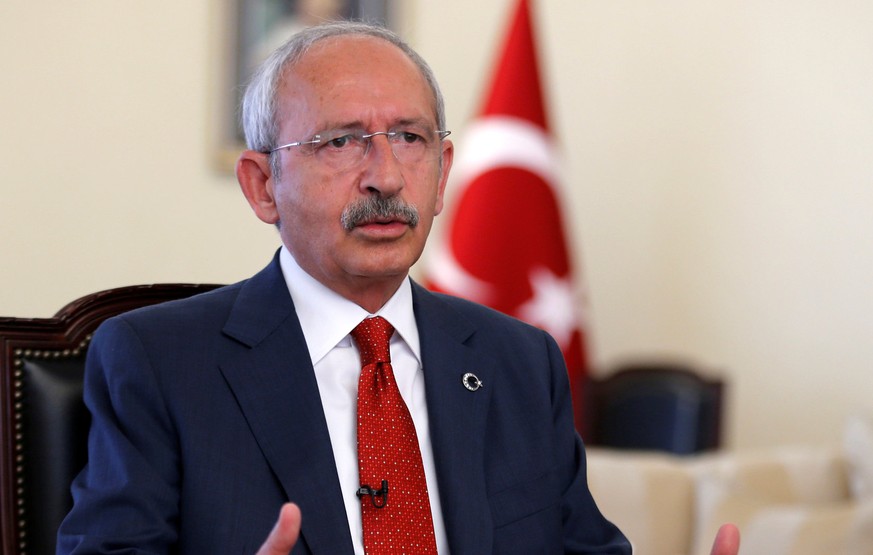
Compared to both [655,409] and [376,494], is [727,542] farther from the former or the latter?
[655,409]

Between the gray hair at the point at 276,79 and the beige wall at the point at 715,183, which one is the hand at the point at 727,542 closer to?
the gray hair at the point at 276,79

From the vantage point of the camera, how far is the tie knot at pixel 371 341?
175cm

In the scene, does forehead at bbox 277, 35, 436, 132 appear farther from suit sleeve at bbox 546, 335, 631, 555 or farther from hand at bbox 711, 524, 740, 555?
hand at bbox 711, 524, 740, 555

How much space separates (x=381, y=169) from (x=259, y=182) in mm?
254

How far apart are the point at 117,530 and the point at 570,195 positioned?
367cm

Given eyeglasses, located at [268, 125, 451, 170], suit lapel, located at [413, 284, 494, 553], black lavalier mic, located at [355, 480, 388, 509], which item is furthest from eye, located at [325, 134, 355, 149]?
black lavalier mic, located at [355, 480, 388, 509]

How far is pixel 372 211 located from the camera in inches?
67.8

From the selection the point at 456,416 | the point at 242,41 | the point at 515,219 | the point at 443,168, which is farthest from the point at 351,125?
the point at 242,41

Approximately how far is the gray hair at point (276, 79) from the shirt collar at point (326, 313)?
0.19 metres

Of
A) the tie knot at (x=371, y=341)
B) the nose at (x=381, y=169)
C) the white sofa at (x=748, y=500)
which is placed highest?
the nose at (x=381, y=169)

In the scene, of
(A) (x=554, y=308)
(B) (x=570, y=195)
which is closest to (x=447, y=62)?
(B) (x=570, y=195)

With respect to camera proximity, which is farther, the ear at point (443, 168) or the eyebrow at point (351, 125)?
the ear at point (443, 168)

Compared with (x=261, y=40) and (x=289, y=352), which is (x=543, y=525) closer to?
(x=289, y=352)

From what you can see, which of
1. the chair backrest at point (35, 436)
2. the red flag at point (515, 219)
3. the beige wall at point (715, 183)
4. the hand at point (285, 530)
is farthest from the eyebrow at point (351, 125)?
the beige wall at point (715, 183)
